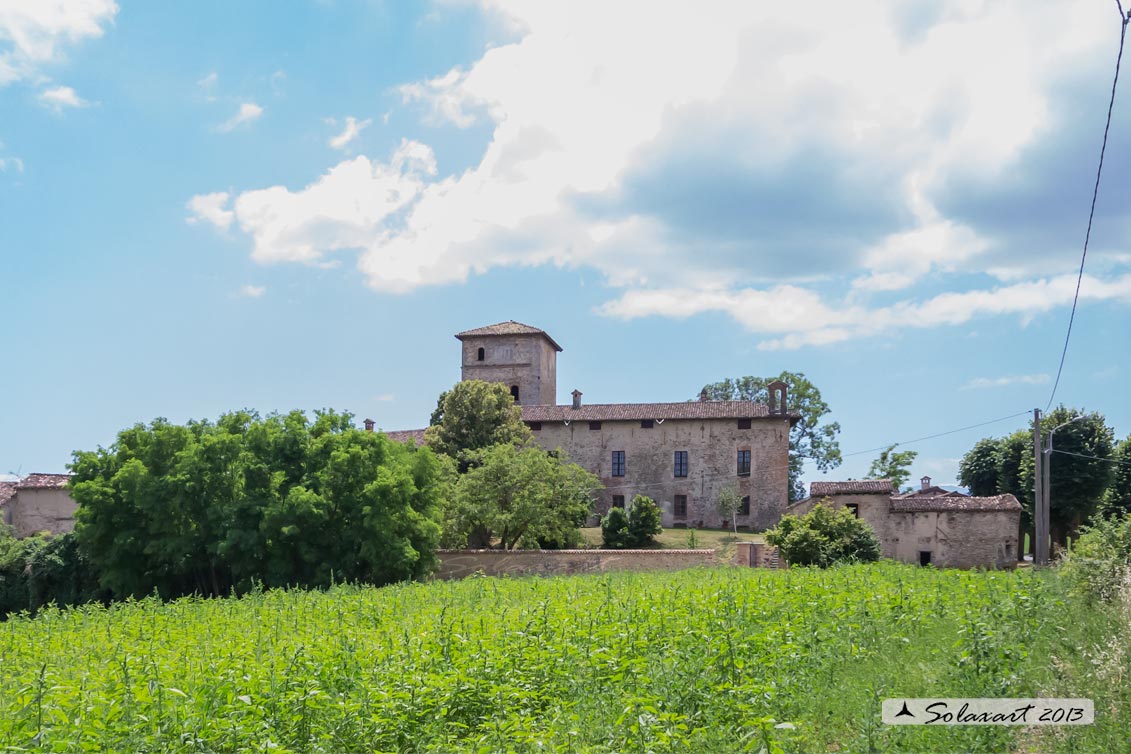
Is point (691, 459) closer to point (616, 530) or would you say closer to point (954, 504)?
point (616, 530)

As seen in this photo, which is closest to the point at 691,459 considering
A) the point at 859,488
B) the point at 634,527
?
the point at 634,527

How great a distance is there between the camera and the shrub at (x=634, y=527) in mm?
34156

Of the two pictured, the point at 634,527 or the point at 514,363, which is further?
the point at 514,363

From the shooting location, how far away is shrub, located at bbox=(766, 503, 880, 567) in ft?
75.2

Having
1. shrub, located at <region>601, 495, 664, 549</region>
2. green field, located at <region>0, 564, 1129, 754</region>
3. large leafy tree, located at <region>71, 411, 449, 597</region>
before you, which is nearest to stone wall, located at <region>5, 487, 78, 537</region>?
large leafy tree, located at <region>71, 411, 449, 597</region>

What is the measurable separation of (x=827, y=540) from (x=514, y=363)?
30.1m

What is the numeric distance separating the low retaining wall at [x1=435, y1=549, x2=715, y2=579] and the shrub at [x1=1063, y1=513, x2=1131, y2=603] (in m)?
15.5

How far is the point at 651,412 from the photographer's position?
43.9 m

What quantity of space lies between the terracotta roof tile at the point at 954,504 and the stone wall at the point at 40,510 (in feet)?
106

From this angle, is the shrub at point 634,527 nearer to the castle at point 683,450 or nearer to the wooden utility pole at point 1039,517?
the castle at point 683,450

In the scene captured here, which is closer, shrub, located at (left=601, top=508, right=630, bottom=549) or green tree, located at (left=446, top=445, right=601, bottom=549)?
green tree, located at (left=446, top=445, right=601, bottom=549)

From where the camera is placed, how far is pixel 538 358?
50812 millimetres

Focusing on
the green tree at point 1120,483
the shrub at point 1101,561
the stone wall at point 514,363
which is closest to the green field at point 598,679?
the shrub at point 1101,561

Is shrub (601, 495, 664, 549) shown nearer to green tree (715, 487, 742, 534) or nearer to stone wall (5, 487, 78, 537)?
green tree (715, 487, 742, 534)
